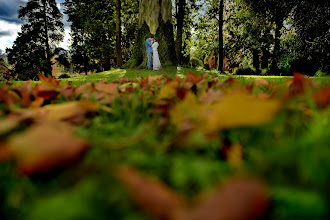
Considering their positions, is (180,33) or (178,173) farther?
(180,33)

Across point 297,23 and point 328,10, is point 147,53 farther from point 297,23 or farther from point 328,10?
point 328,10

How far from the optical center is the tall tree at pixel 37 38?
845 inches

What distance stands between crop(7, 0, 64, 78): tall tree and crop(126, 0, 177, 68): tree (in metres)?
14.9

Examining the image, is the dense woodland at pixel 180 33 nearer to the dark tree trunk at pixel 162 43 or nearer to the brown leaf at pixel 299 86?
the dark tree trunk at pixel 162 43

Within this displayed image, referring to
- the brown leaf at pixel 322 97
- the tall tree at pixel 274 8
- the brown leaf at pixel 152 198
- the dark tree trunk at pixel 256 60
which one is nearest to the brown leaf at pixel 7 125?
the brown leaf at pixel 152 198

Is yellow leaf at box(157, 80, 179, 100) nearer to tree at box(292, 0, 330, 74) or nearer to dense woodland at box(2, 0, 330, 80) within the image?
dense woodland at box(2, 0, 330, 80)

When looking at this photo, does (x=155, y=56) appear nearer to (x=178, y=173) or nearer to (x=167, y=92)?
(x=167, y=92)

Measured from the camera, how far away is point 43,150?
322 millimetres

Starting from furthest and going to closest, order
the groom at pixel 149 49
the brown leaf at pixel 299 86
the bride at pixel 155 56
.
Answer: the bride at pixel 155 56 → the groom at pixel 149 49 → the brown leaf at pixel 299 86

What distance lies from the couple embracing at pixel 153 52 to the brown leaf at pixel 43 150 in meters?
9.64

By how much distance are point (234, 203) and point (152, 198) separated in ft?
0.32

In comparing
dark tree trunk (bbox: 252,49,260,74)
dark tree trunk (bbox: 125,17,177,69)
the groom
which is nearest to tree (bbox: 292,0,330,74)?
dark tree trunk (bbox: 125,17,177,69)

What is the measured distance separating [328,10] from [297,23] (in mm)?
1228

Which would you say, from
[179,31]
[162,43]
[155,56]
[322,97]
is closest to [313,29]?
[162,43]
